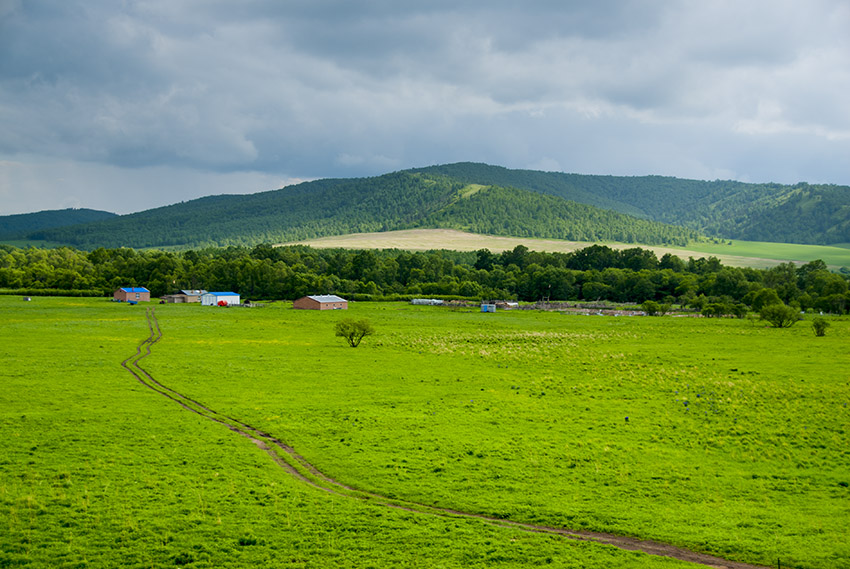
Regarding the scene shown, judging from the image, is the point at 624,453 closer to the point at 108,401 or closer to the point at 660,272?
the point at 108,401

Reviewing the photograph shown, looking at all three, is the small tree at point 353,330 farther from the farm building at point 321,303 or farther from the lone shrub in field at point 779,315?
the lone shrub in field at point 779,315

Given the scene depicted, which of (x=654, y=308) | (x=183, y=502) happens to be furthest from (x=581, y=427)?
(x=654, y=308)

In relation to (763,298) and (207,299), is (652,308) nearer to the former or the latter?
(763,298)

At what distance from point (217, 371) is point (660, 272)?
125466mm

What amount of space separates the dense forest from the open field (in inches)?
3325

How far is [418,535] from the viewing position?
1762cm

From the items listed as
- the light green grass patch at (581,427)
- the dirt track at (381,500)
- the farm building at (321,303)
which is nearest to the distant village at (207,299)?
the farm building at (321,303)

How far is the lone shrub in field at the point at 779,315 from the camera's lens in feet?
288

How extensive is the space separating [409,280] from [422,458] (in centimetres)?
13864

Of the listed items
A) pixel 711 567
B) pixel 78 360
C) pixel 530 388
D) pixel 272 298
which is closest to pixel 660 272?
pixel 272 298

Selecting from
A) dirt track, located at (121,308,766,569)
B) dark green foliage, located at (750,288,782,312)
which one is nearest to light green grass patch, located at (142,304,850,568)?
dirt track, located at (121,308,766,569)

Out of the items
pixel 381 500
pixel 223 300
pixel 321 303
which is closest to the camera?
pixel 381 500

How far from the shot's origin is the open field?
17.1m

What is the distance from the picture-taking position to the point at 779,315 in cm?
8794
